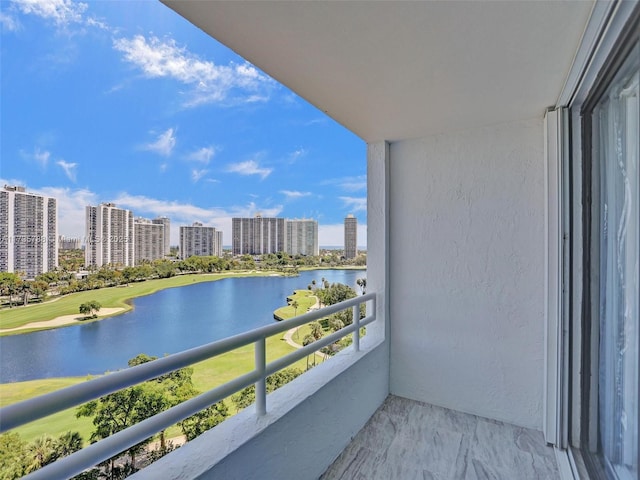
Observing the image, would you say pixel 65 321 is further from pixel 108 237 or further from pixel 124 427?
pixel 124 427

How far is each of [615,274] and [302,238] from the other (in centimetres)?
270

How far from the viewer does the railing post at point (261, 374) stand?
1320 mm

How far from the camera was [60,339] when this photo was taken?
1.96 m

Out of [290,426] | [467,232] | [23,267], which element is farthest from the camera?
[467,232]

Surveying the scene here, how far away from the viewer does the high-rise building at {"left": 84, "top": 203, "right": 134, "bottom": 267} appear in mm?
2070

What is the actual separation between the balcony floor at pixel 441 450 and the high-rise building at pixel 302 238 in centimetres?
178

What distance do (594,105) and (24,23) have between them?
10.7 ft

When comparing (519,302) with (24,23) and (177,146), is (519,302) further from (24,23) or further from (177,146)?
(177,146)

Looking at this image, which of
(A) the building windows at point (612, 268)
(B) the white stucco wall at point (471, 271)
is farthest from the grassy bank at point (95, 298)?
(A) the building windows at point (612, 268)

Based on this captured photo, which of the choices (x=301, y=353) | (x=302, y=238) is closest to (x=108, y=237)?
(x=301, y=353)

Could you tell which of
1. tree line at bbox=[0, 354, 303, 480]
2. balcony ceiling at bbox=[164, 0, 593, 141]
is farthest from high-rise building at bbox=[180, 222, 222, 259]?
balcony ceiling at bbox=[164, 0, 593, 141]

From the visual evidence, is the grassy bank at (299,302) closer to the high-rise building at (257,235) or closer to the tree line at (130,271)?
the tree line at (130,271)

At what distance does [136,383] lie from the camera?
903 millimetres

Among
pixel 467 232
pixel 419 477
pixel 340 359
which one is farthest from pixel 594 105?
pixel 419 477
